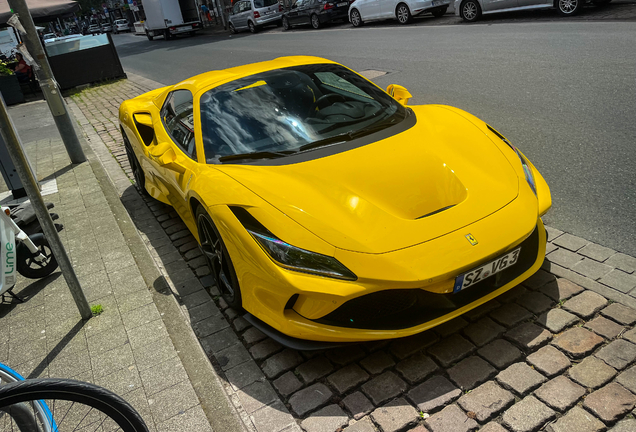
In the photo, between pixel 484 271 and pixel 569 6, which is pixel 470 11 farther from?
pixel 484 271

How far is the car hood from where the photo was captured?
273 centimetres

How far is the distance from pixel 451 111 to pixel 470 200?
1.33m

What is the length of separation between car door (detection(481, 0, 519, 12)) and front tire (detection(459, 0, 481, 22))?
0.85ft

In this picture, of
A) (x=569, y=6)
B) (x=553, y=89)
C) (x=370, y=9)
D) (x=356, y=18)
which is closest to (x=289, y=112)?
(x=553, y=89)

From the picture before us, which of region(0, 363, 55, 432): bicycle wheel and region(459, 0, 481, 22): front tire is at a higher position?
region(0, 363, 55, 432): bicycle wheel

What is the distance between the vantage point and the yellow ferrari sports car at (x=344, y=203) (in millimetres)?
2635

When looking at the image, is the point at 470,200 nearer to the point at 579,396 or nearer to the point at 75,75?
the point at 579,396

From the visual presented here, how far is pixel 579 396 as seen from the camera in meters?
2.44

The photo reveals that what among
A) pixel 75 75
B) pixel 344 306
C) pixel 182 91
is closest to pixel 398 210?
pixel 344 306

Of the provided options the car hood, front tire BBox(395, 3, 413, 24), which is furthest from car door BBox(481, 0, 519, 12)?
the car hood

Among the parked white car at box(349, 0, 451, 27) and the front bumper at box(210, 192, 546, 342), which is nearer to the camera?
the front bumper at box(210, 192, 546, 342)

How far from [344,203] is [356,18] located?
60.3 ft

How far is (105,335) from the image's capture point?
3383mm

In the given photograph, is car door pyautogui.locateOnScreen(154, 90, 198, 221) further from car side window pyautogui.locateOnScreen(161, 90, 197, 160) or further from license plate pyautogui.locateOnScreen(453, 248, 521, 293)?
license plate pyautogui.locateOnScreen(453, 248, 521, 293)
